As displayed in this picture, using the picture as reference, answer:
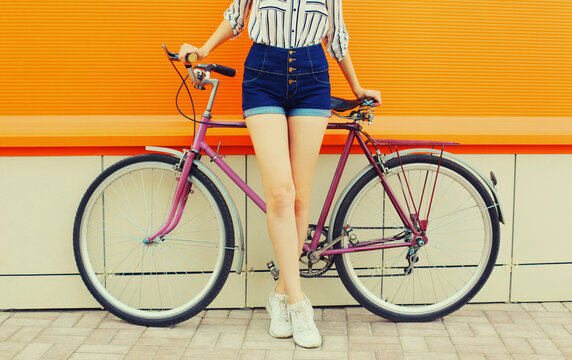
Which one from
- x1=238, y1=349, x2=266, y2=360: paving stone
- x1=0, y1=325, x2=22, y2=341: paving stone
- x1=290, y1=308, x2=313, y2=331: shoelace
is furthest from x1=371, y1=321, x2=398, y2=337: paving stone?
x1=0, y1=325, x2=22, y2=341: paving stone

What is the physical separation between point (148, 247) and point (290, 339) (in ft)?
3.14

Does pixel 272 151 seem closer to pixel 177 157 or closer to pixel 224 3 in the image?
pixel 177 157

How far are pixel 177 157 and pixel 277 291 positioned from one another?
85 centimetres

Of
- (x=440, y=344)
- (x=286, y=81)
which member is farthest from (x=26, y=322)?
(x=440, y=344)

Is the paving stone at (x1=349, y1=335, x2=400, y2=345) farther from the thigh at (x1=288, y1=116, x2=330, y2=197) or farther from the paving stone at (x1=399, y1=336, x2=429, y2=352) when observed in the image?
the thigh at (x1=288, y1=116, x2=330, y2=197)

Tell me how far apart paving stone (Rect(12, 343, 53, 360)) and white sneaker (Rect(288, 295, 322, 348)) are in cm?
118

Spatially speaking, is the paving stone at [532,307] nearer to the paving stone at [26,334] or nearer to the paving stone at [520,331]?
the paving stone at [520,331]

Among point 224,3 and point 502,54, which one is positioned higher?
point 224,3

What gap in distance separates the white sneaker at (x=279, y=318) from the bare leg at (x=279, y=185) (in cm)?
14

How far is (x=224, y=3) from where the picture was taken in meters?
3.36

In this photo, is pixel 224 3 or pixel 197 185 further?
pixel 224 3

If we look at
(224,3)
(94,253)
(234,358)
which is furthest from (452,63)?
(94,253)

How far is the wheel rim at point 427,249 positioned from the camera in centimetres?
340

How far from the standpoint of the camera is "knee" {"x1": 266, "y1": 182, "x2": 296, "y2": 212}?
276cm
